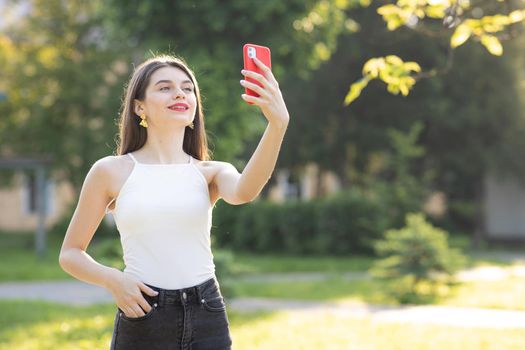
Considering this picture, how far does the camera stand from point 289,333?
8.16 m

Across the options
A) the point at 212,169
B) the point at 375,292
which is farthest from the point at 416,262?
the point at 212,169

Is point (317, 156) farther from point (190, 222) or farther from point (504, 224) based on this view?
point (190, 222)

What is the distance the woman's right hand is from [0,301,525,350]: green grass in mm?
4792

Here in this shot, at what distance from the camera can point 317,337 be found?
7.93m

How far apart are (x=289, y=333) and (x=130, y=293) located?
5571 mm

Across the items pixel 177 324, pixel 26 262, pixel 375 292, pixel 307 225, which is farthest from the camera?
pixel 307 225

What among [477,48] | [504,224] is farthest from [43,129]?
[504,224]

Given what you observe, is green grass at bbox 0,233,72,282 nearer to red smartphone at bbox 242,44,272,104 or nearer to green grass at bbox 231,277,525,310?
green grass at bbox 231,277,525,310

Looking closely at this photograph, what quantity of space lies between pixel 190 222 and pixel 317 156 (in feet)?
67.0

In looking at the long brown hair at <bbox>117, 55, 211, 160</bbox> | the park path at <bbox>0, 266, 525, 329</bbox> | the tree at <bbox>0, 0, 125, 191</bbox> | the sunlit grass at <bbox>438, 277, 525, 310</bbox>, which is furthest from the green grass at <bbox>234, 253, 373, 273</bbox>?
the long brown hair at <bbox>117, 55, 211, 160</bbox>

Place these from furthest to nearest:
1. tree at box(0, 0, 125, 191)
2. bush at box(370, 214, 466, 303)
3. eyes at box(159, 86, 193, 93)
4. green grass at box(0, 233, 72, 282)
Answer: tree at box(0, 0, 125, 191) < green grass at box(0, 233, 72, 282) < bush at box(370, 214, 466, 303) < eyes at box(159, 86, 193, 93)

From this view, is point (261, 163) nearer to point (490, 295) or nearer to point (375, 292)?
point (490, 295)

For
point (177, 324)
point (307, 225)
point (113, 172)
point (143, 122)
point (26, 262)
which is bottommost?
point (26, 262)

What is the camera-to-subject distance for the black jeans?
283cm
